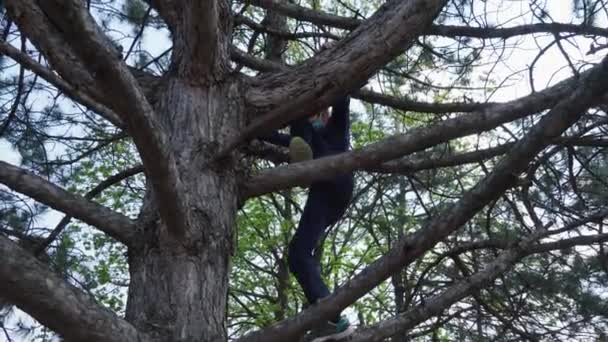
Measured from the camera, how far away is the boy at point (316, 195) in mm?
3385

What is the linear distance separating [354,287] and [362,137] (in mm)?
7179

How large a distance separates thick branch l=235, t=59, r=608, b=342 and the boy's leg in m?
0.86

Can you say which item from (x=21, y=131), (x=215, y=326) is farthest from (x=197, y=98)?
(x=21, y=131)

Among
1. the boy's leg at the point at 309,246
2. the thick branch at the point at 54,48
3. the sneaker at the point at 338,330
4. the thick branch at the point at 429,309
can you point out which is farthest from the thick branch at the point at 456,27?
the sneaker at the point at 338,330

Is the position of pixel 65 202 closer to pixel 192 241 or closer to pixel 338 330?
pixel 192 241

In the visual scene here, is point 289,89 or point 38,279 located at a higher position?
point 289,89

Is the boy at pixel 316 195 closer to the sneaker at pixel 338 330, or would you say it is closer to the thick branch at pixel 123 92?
the sneaker at pixel 338 330

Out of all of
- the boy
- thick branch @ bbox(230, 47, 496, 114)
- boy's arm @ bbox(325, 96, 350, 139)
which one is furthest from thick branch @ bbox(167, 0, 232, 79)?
boy's arm @ bbox(325, 96, 350, 139)

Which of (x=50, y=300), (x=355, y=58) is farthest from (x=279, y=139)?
(x=50, y=300)

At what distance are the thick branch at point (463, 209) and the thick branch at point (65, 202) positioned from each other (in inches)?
29.8

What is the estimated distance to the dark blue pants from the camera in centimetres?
344

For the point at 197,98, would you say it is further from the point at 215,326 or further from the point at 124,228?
the point at 215,326

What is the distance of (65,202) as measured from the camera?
2844 mm

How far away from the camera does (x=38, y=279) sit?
6.16 ft
